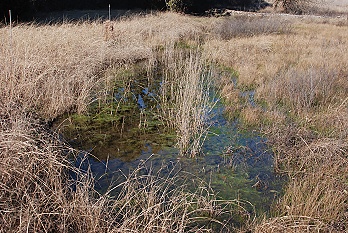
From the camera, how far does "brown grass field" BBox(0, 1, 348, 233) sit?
8.69ft

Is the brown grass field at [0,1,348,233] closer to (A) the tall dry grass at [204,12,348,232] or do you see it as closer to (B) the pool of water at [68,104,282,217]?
(A) the tall dry grass at [204,12,348,232]

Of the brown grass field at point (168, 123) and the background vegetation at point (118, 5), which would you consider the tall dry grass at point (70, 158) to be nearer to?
the brown grass field at point (168, 123)

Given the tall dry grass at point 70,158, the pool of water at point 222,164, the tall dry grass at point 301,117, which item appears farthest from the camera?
the pool of water at point 222,164

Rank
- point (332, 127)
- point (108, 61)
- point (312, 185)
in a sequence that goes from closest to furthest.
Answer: point (312, 185) → point (332, 127) → point (108, 61)

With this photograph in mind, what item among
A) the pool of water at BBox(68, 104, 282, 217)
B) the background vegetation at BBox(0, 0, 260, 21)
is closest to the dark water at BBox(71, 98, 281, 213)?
the pool of water at BBox(68, 104, 282, 217)

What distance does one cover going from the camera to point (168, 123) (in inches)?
212

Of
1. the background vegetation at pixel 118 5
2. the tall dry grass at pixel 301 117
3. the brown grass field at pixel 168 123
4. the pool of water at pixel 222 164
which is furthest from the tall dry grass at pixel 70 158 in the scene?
the background vegetation at pixel 118 5

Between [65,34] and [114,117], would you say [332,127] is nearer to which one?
[114,117]

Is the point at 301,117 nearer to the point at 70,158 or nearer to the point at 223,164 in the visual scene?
the point at 223,164

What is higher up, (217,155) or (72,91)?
(72,91)

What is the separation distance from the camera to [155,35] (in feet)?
39.1

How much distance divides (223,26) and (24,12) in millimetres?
8447

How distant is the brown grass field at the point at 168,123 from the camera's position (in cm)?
265

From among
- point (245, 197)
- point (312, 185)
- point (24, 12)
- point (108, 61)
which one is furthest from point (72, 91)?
point (24, 12)
